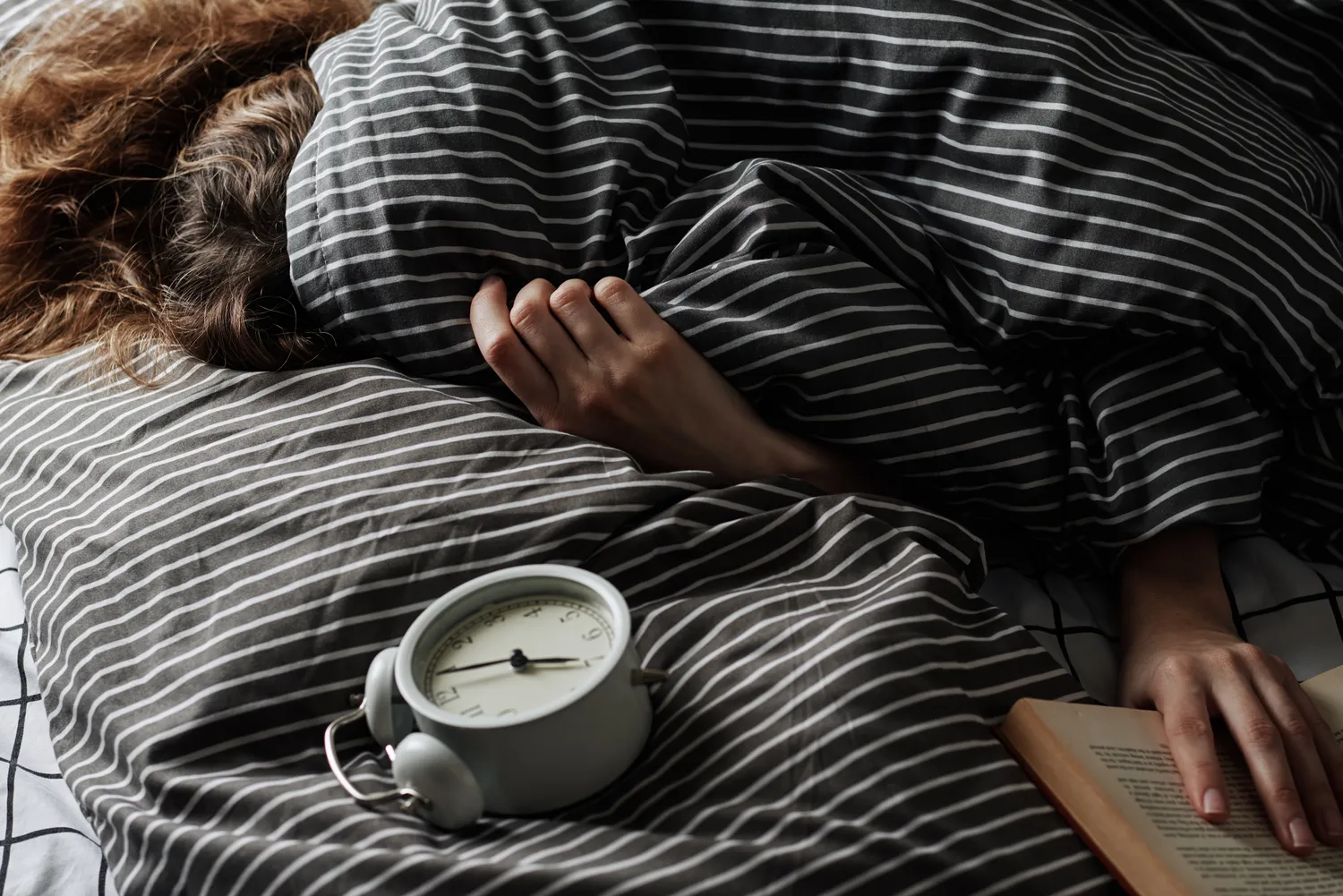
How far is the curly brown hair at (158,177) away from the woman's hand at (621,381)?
16 centimetres

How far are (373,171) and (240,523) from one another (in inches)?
10.7

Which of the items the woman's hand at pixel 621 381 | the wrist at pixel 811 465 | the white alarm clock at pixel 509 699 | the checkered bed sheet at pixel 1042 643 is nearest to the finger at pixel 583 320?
the woman's hand at pixel 621 381

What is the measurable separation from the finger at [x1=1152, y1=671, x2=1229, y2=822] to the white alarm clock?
0.31m

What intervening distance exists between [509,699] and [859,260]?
1.39ft

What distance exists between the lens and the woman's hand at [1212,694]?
0.61 meters

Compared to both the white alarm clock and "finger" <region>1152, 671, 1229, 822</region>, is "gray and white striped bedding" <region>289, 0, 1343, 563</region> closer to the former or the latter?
"finger" <region>1152, 671, 1229, 822</region>

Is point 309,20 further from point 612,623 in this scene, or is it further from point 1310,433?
point 1310,433

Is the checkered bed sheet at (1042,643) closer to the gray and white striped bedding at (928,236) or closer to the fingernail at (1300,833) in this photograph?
the gray and white striped bedding at (928,236)

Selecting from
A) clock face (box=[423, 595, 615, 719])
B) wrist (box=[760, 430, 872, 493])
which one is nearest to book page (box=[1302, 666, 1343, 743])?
wrist (box=[760, 430, 872, 493])

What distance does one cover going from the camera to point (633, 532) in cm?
69

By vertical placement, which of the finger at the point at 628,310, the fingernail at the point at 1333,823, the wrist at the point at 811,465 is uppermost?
the finger at the point at 628,310

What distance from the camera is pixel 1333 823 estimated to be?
600mm

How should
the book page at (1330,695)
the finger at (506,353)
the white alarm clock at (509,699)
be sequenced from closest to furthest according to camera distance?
the white alarm clock at (509,699) < the book page at (1330,695) < the finger at (506,353)

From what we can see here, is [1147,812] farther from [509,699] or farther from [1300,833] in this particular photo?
[509,699]
